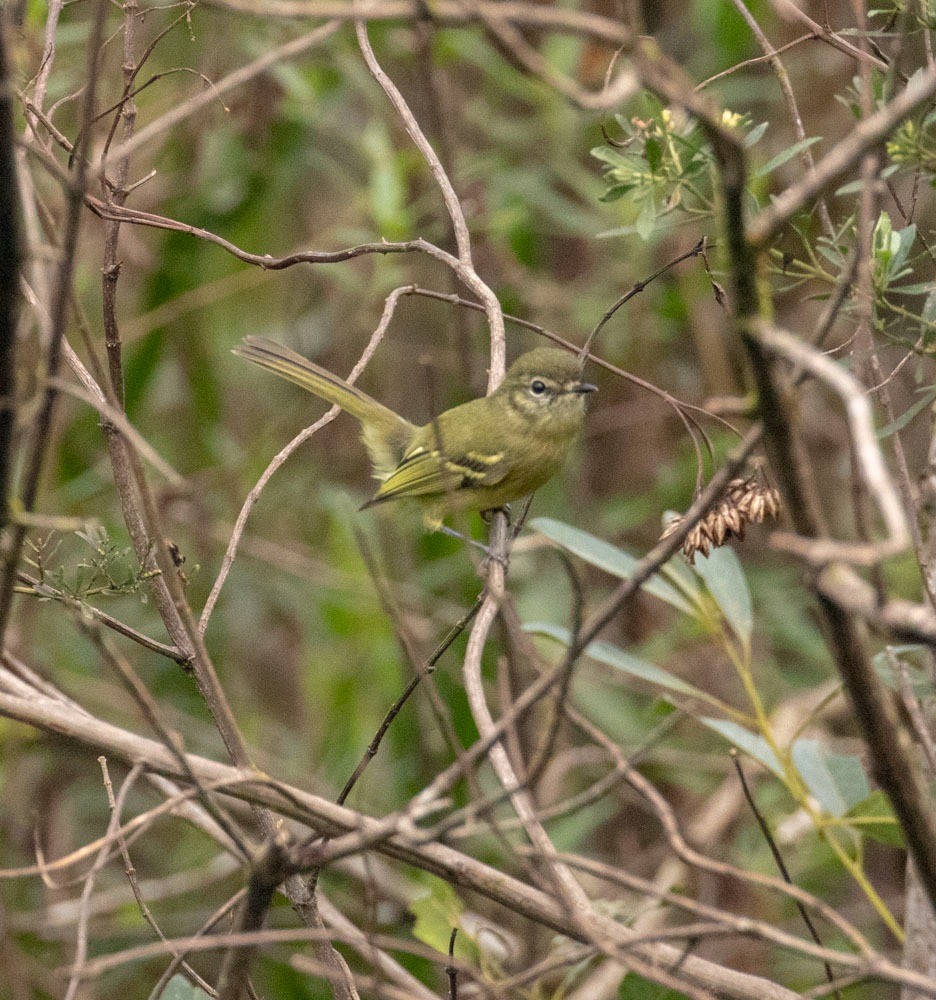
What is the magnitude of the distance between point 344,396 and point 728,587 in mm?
2352

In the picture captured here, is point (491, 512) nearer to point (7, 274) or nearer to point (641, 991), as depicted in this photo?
point (641, 991)

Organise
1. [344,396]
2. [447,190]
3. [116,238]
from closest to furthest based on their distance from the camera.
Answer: [116,238] → [447,190] → [344,396]

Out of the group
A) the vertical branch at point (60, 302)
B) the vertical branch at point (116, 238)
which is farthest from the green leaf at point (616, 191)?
the vertical branch at point (60, 302)

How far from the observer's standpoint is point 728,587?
100 inches

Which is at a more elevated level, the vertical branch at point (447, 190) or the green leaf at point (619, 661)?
the vertical branch at point (447, 190)

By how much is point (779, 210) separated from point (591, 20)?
A: 280mm

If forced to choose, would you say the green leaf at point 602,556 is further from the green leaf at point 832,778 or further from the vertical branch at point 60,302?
the vertical branch at point 60,302

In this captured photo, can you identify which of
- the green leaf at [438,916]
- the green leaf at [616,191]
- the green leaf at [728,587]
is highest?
the green leaf at [616,191]

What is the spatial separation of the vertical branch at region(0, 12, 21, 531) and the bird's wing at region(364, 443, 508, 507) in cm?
258

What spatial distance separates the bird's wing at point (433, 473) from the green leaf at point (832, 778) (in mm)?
1840

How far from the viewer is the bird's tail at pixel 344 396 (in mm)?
4277

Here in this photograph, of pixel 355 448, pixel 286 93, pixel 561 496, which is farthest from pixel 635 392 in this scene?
pixel 286 93

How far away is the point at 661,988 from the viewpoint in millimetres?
2053

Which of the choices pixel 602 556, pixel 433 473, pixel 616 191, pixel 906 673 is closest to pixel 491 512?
pixel 433 473
